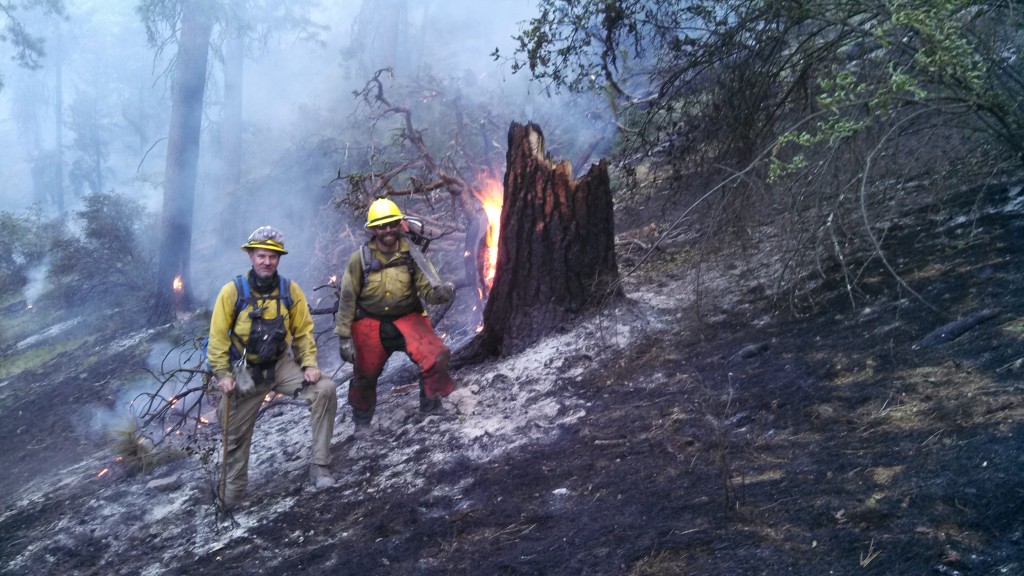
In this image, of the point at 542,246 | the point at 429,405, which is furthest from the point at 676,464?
the point at 542,246

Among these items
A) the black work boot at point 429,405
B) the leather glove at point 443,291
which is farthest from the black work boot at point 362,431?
the leather glove at point 443,291

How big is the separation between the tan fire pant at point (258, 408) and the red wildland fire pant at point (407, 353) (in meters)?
0.64

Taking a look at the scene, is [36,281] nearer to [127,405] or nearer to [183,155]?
[183,155]

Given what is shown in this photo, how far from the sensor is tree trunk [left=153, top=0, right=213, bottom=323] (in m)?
14.9

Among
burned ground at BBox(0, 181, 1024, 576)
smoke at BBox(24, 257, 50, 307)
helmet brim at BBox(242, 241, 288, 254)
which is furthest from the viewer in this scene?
smoke at BBox(24, 257, 50, 307)

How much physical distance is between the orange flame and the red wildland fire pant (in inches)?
79.9

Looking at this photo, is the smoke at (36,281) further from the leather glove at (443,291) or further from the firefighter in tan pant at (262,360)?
the leather glove at (443,291)

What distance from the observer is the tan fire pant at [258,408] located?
17.2 ft

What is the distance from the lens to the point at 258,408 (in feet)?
17.4

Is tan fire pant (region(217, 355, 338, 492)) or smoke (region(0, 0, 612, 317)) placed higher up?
smoke (region(0, 0, 612, 317))

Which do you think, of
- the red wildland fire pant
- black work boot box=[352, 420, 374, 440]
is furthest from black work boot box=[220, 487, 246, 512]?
the red wildland fire pant

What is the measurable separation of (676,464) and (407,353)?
2.71 meters

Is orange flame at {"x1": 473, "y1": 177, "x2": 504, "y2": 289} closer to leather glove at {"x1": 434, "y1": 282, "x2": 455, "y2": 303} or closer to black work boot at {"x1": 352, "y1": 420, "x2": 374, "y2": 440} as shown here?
leather glove at {"x1": 434, "y1": 282, "x2": 455, "y2": 303}

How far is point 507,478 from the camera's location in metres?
4.59
